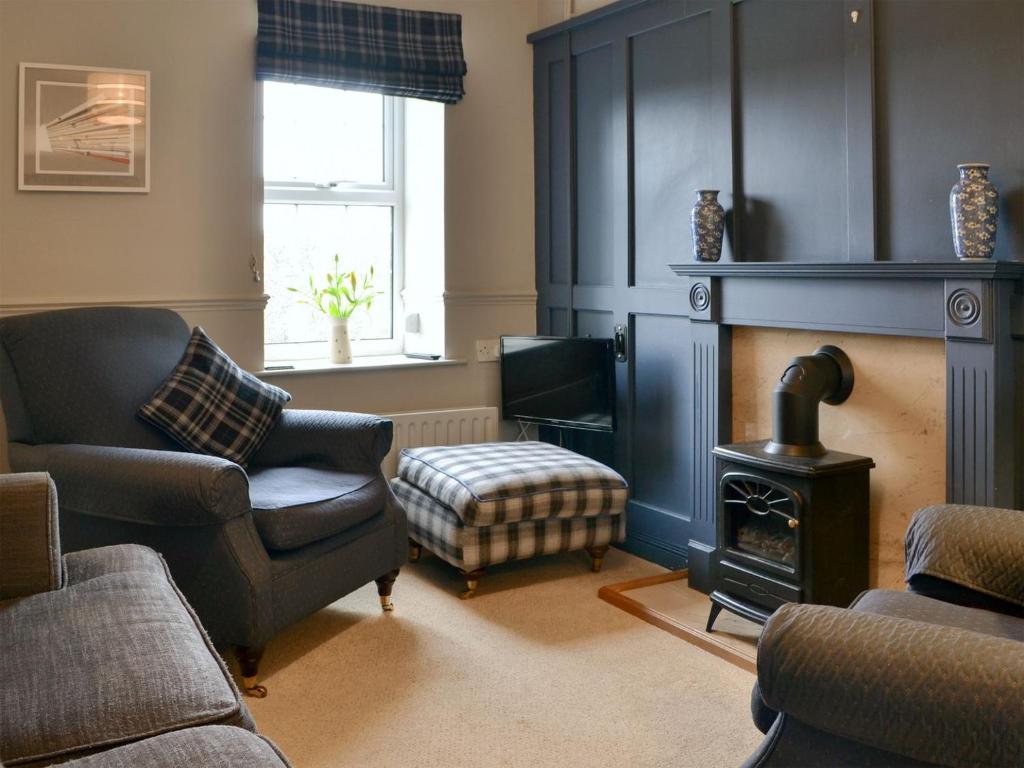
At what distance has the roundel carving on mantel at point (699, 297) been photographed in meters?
3.54

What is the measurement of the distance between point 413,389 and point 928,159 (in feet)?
7.41

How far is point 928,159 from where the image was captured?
2.87 metres

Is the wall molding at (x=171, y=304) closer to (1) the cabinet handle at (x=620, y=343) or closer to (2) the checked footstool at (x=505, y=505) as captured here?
(2) the checked footstool at (x=505, y=505)

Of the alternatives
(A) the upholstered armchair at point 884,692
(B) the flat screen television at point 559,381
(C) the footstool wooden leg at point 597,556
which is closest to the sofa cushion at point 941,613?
(A) the upholstered armchair at point 884,692

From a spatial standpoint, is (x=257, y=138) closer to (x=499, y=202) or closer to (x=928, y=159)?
(x=499, y=202)

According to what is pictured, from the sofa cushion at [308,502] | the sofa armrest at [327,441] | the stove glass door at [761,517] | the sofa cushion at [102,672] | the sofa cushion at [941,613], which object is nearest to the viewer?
the sofa cushion at [102,672]

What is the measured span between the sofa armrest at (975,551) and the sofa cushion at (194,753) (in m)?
1.34

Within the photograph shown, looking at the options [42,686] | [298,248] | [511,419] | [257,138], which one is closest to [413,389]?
[511,419]

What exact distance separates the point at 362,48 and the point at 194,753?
3248 millimetres

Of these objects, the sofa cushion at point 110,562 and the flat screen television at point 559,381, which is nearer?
the sofa cushion at point 110,562

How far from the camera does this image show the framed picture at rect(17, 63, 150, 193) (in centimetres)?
354

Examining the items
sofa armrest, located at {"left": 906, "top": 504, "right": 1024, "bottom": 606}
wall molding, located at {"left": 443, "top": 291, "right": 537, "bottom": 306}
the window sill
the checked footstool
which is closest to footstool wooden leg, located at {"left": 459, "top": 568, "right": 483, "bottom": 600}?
the checked footstool

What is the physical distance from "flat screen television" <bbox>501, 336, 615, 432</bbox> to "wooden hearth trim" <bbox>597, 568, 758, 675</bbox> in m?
0.61

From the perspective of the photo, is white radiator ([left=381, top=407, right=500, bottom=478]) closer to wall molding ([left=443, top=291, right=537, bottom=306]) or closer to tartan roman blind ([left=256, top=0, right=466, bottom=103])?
wall molding ([left=443, top=291, right=537, bottom=306])
